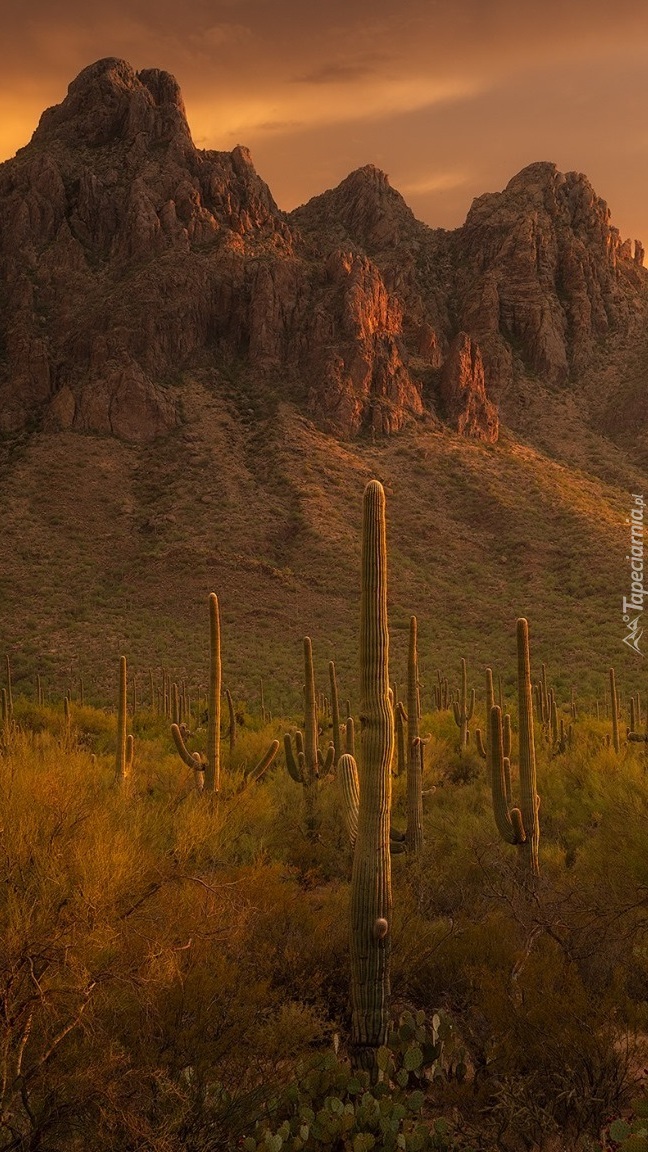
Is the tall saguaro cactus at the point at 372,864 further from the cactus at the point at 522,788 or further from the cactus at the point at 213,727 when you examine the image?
the cactus at the point at 213,727

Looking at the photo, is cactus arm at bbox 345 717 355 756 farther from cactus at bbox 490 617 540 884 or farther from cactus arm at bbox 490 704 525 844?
cactus arm at bbox 490 704 525 844

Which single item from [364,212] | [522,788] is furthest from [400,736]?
[364,212]

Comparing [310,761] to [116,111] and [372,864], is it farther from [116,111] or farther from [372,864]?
[116,111]

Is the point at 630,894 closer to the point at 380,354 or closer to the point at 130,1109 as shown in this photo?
the point at 130,1109

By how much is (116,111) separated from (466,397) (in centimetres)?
4854

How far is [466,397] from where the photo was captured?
69688 millimetres

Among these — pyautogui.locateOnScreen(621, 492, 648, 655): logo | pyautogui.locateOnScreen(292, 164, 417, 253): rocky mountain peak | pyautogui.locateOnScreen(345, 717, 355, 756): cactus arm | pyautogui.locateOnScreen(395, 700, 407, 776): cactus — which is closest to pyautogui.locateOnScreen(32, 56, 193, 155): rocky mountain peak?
pyautogui.locateOnScreen(292, 164, 417, 253): rocky mountain peak

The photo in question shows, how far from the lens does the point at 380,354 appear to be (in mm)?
68938

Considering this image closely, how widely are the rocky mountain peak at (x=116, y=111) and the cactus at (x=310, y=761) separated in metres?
81.3

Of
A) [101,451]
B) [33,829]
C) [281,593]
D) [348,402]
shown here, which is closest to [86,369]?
[101,451]

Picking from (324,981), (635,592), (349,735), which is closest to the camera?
(324,981)

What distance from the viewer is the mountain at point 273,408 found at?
44.6m

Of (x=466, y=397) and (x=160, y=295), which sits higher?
(x=160, y=295)

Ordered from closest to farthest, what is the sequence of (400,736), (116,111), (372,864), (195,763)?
1. (372,864)
2. (195,763)
3. (400,736)
4. (116,111)
